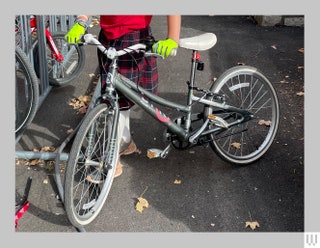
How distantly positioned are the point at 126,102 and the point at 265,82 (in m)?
1.29

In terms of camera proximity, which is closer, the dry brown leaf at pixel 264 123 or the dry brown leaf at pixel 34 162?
the dry brown leaf at pixel 34 162

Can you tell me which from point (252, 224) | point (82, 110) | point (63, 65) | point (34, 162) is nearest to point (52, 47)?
point (63, 65)

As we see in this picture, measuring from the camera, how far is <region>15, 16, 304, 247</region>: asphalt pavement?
12.8 ft

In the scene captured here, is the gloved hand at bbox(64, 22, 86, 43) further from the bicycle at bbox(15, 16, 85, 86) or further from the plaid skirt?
the bicycle at bbox(15, 16, 85, 86)

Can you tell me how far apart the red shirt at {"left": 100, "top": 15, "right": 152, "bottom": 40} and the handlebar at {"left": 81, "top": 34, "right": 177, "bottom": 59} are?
16cm

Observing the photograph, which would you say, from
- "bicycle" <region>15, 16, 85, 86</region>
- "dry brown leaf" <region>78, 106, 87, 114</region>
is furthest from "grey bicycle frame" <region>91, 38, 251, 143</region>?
"bicycle" <region>15, 16, 85, 86</region>

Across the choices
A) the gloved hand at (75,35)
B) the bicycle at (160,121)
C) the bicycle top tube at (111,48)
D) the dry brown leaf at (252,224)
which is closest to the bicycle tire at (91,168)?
the bicycle at (160,121)

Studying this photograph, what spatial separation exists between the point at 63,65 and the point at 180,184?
2.49 meters

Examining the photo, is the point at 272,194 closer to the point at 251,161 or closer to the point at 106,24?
the point at 251,161

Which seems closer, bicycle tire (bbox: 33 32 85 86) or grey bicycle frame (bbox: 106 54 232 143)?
grey bicycle frame (bbox: 106 54 232 143)

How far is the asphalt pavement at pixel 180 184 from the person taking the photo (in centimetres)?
389

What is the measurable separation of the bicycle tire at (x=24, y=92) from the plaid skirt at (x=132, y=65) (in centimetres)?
76

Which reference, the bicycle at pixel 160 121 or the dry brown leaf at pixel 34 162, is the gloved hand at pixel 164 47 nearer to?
the bicycle at pixel 160 121

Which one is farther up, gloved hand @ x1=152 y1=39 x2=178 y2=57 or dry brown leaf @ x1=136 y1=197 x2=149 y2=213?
gloved hand @ x1=152 y1=39 x2=178 y2=57
